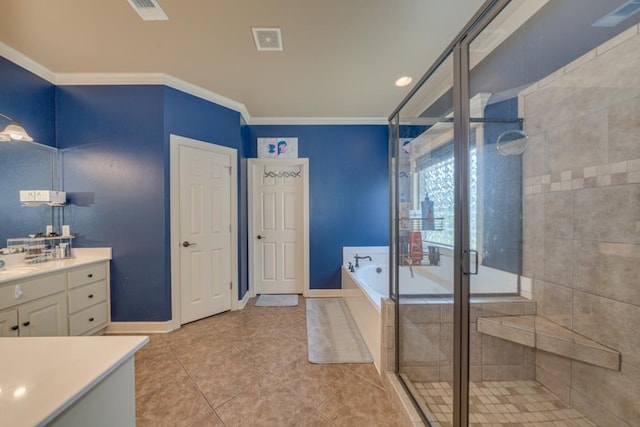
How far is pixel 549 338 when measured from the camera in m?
1.42

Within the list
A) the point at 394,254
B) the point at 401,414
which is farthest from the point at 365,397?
the point at 394,254

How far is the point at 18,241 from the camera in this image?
2.15 m

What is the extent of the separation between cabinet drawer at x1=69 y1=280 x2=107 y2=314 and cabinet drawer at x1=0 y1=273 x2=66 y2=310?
0.14 metres

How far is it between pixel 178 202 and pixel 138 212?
0.39 m

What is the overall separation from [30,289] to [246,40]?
8.30 feet

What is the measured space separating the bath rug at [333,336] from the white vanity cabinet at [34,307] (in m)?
2.09

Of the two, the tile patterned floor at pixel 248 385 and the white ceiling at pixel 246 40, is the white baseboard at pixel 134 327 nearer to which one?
the tile patterned floor at pixel 248 385

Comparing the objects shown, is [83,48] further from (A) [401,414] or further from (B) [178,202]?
(A) [401,414]

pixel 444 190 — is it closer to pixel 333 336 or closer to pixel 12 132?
pixel 333 336

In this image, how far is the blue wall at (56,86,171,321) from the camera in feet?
8.32

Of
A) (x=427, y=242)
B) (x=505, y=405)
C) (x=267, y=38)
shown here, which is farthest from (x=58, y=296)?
(x=505, y=405)

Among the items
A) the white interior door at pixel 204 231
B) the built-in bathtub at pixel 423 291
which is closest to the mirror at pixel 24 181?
the white interior door at pixel 204 231

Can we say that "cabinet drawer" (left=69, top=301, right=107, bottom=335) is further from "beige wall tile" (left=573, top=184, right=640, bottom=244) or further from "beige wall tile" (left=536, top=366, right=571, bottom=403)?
"beige wall tile" (left=573, top=184, right=640, bottom=244)

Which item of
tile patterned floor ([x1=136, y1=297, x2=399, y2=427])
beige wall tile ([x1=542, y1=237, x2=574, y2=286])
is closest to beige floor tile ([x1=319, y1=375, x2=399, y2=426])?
tile patterned floor ([x1=136, y1=297, x2=399, y2=427])
